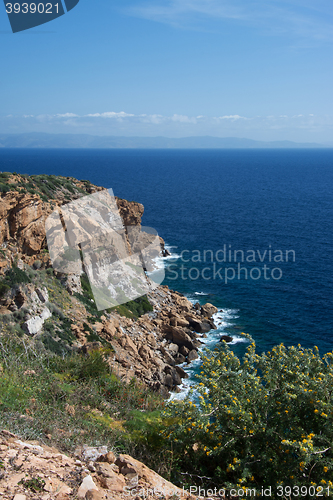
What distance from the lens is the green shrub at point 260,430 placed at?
5.91 metres

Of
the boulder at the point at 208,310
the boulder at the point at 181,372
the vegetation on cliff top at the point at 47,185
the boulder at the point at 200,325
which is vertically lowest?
the boulder at the point at 181,372

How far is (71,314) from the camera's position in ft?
76.5

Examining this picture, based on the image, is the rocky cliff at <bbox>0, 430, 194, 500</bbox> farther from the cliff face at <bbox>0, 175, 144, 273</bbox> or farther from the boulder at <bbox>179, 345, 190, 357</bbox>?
the boulder at <bbox>179, 345, 190, 357</bbox>

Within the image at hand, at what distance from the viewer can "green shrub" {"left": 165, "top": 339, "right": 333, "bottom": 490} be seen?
233 inches

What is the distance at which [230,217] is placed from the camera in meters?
75.1

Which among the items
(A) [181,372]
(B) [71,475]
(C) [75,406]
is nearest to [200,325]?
(A) [181,372]

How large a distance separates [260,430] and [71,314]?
745 inches

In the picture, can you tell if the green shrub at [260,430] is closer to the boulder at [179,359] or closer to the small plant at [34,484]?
the small plant at [34,484]

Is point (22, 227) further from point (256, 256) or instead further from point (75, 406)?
point (256, 256)

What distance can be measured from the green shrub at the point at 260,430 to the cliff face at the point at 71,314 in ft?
21.8

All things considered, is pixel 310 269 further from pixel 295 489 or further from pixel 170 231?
pixel 295 489

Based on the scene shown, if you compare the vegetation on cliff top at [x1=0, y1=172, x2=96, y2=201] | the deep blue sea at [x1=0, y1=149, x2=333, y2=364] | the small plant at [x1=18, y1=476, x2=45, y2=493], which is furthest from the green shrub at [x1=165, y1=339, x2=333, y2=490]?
the vegetation on cliff top at [x1=0, y1=172, x2=96, y2=201]

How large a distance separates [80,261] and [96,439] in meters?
22.8

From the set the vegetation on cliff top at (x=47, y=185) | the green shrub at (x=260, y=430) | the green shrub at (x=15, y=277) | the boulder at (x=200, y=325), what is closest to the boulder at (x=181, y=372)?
the boulder at (x=200, y=325)
